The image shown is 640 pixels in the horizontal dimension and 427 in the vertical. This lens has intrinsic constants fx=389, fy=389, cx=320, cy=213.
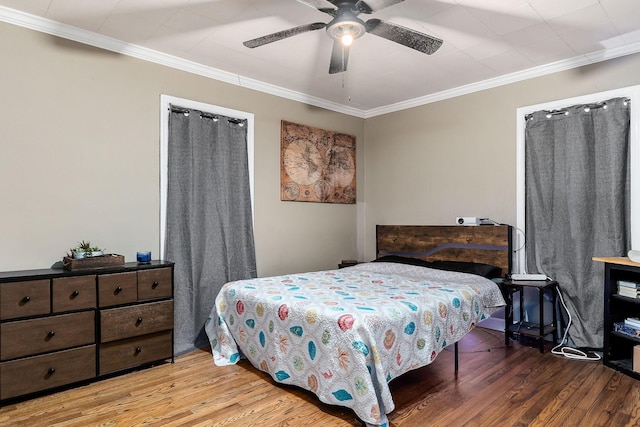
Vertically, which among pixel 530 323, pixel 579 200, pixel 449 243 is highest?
pixel 579 200

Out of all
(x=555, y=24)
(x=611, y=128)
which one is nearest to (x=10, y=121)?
(x=555, y=24)

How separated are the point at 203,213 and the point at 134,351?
1325 mm

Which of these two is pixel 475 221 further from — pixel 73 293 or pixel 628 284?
pixel 73 293

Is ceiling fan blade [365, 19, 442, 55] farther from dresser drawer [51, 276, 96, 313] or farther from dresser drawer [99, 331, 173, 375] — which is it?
Answer: dresser drawer [99, 331, 173, 375]

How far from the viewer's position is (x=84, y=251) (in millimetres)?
2908

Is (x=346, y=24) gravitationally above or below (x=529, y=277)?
above

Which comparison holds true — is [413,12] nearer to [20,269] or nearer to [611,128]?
[611,128]

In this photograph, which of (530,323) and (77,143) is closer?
(77,143)

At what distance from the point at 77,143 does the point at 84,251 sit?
0.86 meters

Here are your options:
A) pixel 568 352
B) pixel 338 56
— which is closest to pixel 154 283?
pixel 338 56

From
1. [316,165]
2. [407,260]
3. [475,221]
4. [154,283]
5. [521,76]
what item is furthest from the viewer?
[316,165]

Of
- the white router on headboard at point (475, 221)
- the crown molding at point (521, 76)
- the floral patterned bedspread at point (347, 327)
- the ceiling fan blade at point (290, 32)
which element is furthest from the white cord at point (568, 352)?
the ceiling fan blade at point (290, 32)

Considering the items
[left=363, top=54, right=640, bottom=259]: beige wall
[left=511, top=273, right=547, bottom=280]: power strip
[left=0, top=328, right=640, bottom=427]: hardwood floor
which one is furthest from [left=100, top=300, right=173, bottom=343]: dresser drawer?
[left=511, top=273, right=547, bottom=280]: power strip

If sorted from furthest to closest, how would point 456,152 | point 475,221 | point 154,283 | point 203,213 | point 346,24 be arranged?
1. point 456,152
2. point 475,221
3. point 203,213
4. point 154,283
5. point 346,24
